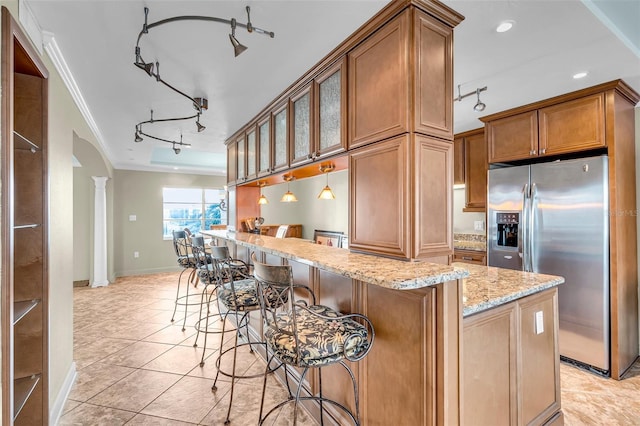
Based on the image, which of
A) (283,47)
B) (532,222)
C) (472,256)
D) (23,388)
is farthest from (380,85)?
(472,256)

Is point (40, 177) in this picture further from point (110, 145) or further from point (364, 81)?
point (110, 145)

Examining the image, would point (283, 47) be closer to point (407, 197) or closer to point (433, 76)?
point (433, 76)

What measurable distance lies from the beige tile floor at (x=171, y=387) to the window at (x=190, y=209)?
3747 millimetres

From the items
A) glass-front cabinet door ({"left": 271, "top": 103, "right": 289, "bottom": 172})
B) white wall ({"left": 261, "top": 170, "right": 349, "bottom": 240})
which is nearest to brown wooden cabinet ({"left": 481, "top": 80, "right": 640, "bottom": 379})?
glass-front cabinet door ({"left": 271, "top": 103, "right": 289, "bottom": 172})

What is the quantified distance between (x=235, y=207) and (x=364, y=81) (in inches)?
113

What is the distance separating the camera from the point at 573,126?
8.97 ft

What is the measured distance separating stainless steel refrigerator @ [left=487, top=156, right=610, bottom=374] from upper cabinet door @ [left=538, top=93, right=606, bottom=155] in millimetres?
Answer: 156

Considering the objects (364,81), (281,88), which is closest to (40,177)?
(281,88)

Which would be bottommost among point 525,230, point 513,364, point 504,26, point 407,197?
point 513,364

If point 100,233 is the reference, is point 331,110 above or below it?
above

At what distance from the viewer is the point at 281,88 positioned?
2648 mm

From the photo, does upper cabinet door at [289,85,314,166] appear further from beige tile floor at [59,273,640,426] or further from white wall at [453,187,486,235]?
white wall at [453,187,486,235]

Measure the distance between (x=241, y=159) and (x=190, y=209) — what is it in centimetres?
414

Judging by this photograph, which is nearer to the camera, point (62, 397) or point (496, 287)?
point (496, 287)
